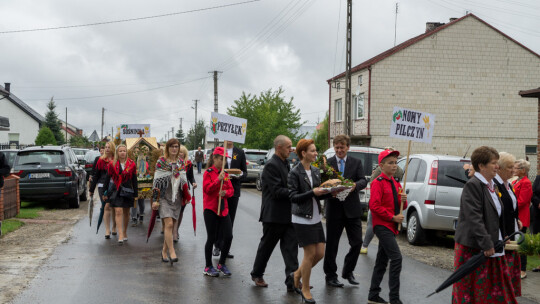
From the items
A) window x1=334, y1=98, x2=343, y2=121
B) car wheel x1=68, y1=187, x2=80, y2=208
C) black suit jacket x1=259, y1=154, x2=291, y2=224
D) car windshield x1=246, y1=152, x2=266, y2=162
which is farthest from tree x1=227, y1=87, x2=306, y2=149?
black suit jacket x1=259, y1=154, x2=291, y2=224

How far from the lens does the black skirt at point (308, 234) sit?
20.5 feet

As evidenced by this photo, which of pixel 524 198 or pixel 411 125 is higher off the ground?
pixel 411 125

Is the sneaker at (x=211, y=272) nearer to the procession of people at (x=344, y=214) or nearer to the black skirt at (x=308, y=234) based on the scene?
→ the procession of people at (x=344, y=214)

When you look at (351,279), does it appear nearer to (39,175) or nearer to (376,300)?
(376,300)

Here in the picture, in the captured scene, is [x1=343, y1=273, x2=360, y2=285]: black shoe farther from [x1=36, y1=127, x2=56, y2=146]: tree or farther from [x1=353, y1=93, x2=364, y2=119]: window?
[x1=36, y1=127, x2=56, y2=146]: tree

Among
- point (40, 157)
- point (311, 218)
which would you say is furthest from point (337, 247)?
point (40, 157)

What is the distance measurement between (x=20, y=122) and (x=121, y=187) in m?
55.6

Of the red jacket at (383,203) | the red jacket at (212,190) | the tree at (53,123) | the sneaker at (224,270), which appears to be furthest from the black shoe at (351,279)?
the tree at (53,123)

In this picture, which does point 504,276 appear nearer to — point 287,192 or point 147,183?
point 287,192

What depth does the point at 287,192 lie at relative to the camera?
647 centimetres

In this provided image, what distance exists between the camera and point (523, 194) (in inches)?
312

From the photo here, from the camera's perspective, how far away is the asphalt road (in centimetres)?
654

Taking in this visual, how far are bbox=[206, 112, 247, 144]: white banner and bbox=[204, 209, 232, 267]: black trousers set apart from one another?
1317 mm

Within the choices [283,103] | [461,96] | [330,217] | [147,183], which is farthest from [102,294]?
[283,103]
